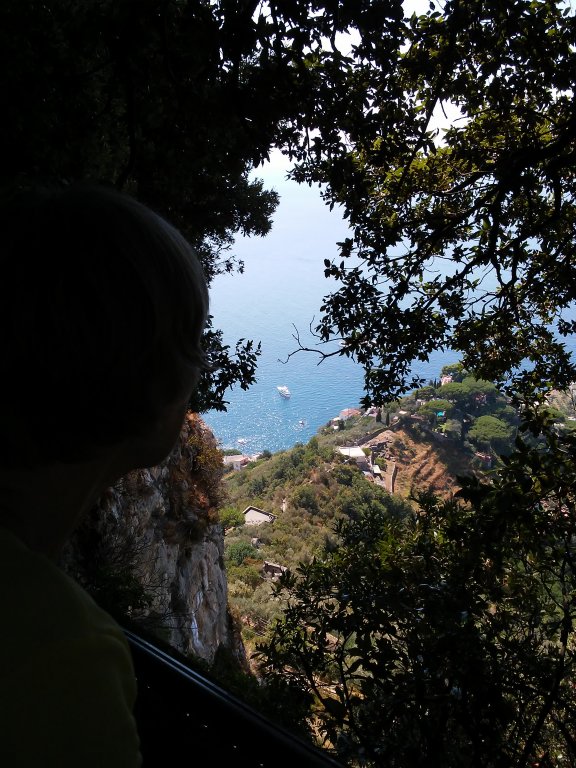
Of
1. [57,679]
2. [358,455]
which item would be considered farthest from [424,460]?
[57,679]

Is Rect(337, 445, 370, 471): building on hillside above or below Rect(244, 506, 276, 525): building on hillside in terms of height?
above

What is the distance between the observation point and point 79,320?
0.65 metres

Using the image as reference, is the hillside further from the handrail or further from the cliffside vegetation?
the handrail

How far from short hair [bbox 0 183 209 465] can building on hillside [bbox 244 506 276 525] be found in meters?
19.3

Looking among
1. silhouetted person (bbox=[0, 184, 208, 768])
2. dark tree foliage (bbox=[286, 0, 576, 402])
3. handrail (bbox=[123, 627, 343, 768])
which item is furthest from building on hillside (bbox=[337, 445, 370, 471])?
silhouetted person (bbox=[0, 184, 208, 768])

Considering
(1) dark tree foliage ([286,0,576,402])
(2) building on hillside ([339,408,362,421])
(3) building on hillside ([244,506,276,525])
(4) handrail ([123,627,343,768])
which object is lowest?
(4) handrail ([123,627,343,768])

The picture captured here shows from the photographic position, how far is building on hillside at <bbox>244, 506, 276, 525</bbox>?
1936 cm

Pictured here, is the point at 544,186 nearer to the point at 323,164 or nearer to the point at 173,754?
the point at 323,164

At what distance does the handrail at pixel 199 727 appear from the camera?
0.99 m

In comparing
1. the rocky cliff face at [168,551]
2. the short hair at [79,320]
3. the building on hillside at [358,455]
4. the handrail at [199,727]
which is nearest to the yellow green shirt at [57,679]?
the short hair at [79,320]

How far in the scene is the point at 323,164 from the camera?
304cm

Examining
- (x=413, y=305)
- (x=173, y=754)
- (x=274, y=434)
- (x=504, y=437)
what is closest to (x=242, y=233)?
(x=413, y=305)

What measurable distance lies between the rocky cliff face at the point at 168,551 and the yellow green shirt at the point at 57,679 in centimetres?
253

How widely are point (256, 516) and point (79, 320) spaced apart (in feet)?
65.4
